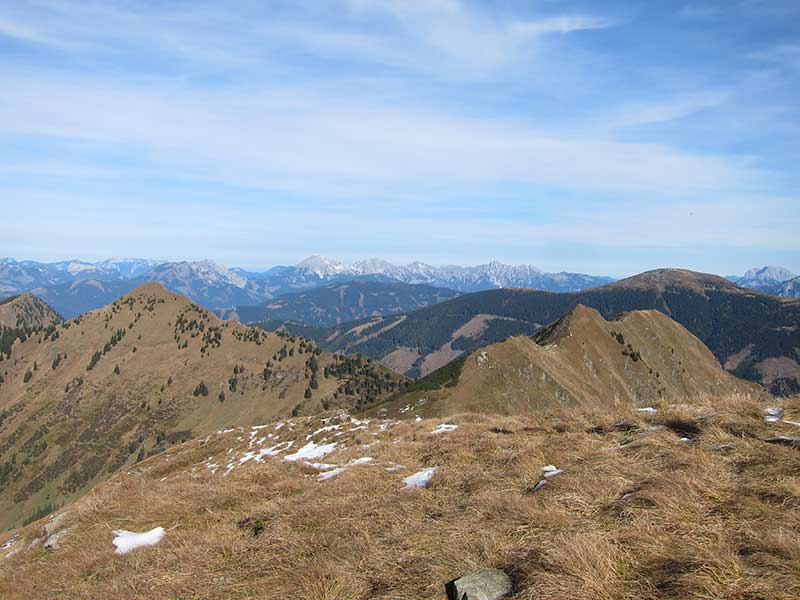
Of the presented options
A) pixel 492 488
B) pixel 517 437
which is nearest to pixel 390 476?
pixel 492 488

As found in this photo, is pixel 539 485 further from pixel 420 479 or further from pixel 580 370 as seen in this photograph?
pixel 580 370

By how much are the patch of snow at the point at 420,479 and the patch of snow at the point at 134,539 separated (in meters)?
6.78

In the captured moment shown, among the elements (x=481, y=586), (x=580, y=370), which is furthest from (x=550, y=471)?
(x=580, y=370)

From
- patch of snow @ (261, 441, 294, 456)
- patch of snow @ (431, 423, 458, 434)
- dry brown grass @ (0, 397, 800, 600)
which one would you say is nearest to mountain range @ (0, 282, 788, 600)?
dry brown grass @ (0, 397, 800, 600)

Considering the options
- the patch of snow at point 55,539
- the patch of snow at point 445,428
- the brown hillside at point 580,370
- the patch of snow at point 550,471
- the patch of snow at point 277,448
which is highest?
the patch of snow at point 550,471

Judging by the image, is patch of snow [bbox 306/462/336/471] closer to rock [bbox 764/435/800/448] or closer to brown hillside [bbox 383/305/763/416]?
rock [bbox 764/435/800/448]

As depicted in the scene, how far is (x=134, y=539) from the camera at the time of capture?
12.1m

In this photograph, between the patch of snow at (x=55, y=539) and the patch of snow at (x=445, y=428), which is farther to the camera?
the patch of snow at (x=445, y=428)

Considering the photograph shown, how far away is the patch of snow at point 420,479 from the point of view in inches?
510

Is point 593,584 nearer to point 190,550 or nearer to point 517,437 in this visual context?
point 190,550

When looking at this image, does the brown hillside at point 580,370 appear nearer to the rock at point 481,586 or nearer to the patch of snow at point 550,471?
the patch of snow at point 550,471

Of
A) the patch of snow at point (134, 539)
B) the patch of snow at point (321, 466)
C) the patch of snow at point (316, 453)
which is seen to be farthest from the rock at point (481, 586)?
the patch of snow at point (316, 453)

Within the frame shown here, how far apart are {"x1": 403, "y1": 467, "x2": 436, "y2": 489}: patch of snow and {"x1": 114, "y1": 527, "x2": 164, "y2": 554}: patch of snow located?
22.2 ft

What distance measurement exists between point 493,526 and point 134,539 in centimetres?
977
